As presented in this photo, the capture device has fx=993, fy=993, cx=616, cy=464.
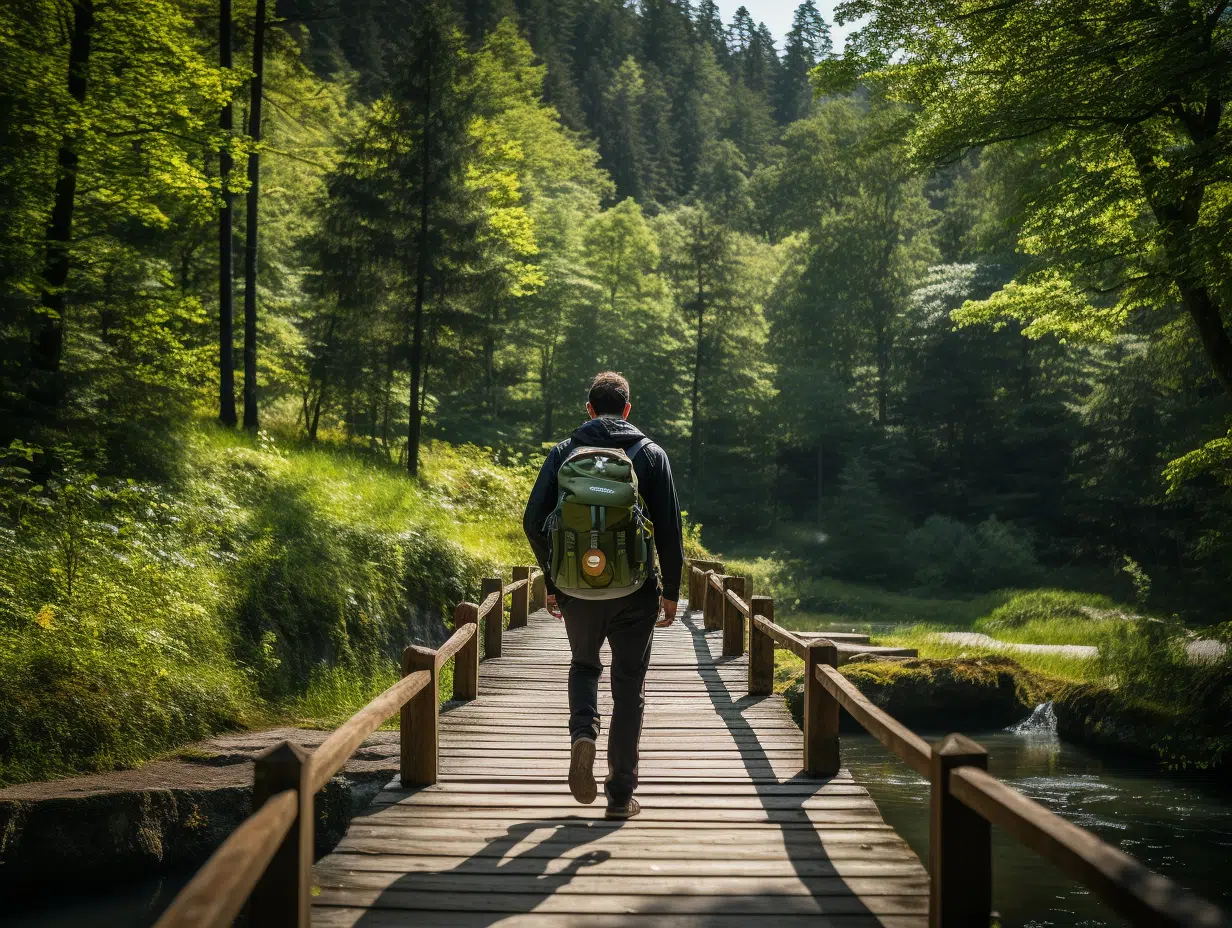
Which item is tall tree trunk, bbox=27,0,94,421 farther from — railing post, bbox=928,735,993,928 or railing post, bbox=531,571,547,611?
railing post, bbox=928,735,993,928

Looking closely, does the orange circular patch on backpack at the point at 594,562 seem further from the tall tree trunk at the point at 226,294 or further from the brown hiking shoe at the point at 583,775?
the tall tree trunk at the point at 226,294

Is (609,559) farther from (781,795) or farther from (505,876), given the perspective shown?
(781,795)

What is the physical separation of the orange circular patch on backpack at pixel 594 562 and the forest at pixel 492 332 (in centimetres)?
542

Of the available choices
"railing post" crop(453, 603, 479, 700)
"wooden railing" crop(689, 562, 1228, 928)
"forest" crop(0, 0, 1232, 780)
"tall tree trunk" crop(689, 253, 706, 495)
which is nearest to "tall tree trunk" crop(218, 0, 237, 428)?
"forest" crop(0, 0, 1232, 780)

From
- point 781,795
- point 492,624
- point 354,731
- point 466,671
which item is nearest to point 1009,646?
point 492,624

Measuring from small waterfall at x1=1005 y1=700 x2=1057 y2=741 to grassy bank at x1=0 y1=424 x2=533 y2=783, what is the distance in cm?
862

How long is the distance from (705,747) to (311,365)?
61.4 ft

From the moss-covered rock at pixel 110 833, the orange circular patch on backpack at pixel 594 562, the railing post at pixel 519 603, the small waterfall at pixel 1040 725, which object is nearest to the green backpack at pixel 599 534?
the orange circular patch on backpack at pixel 594 562

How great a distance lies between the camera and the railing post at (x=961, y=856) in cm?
345

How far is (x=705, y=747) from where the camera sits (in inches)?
276

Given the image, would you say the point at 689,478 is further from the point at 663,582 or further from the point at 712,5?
the point at 712,5

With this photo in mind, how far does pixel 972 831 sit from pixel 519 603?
10789mm

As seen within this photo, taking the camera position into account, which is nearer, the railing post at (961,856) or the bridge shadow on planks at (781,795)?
the railing post at (961,856)

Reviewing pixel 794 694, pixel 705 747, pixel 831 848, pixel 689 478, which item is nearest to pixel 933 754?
pixel 831 848
